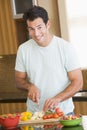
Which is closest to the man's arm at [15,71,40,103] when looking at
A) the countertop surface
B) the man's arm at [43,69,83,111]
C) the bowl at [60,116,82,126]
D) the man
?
the man

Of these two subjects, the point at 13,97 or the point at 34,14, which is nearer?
the point at 34,14

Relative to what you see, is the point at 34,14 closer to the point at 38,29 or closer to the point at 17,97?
the point at 38,29

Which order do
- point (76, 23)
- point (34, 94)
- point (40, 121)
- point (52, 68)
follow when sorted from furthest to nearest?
point (76, 23)
point (52, 68)
point (34, 94)
point (40, 121)

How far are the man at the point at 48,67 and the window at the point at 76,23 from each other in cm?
140

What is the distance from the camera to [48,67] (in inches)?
89.2

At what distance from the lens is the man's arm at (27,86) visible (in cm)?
213

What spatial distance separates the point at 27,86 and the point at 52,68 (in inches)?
9.0

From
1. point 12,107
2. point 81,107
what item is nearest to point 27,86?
point 81,107

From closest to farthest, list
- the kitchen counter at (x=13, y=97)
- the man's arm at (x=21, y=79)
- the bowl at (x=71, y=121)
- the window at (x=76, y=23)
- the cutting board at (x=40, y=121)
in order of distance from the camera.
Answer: the bowl at (x=71, y=121), the cutting board at (x=40, y=121), the man's arm at (x=21, y=79), the window at (x=76, y=23), the kitchen counter at (x=13, y=97)

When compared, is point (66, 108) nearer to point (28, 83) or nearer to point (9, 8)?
point (28, 83)

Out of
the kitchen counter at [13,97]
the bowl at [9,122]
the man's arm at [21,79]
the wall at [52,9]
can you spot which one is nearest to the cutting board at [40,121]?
the bowl at [9,122]

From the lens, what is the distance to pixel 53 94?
2268 millimetres

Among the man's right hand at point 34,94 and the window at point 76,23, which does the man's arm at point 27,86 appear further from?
the window at point 76,23

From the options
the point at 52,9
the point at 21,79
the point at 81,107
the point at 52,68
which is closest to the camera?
the point at 52,68
